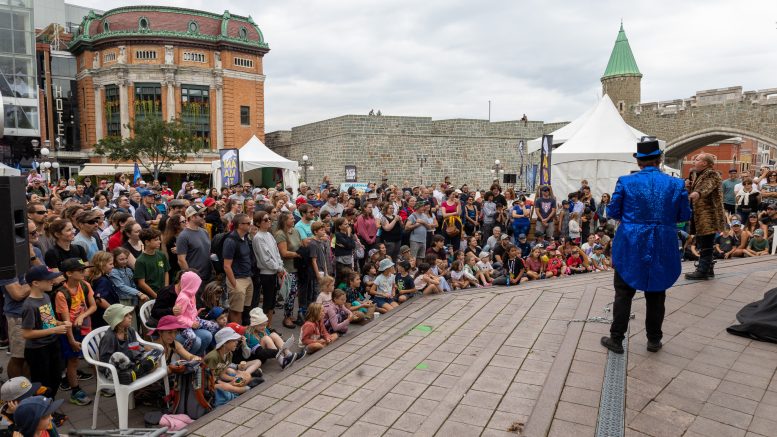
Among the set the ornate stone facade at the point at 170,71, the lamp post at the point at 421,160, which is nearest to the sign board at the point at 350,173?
the lamp post at the point at 421,160

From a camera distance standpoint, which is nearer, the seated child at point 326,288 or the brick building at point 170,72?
the seated child at point 326,288

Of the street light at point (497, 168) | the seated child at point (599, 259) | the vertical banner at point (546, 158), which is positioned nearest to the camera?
the seated child at point (599, 259)

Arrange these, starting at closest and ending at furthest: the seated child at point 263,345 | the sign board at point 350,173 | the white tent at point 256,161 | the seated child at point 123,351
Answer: the seated child at point 123,351 → the seated child at point 263,345 → the white tent at point 256,161 → the sign board at point 350,173

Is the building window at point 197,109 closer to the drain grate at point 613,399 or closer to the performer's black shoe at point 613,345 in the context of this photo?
the performer's black shoe at point 613,345

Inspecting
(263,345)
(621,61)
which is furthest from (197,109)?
(263,345)

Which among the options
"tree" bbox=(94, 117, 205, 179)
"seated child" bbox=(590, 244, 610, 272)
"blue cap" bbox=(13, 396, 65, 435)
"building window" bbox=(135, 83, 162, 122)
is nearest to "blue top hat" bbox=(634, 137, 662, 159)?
"blue cap" bbox=(13, 396, 65, 435)

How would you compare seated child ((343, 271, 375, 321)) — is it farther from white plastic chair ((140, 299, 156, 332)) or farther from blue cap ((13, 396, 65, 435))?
blue cap ((13, 396, 65, 435))

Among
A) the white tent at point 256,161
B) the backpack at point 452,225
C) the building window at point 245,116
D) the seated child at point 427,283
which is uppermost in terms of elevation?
the building window at point 245,116

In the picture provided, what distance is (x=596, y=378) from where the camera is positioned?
357 centimetres

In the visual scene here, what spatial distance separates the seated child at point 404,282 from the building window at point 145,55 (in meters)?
37.0

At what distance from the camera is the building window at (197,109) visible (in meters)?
38.3

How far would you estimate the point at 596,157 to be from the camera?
14.2 metres

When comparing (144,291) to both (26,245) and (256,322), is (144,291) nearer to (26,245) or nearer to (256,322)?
(256,322)

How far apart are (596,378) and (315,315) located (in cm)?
312
